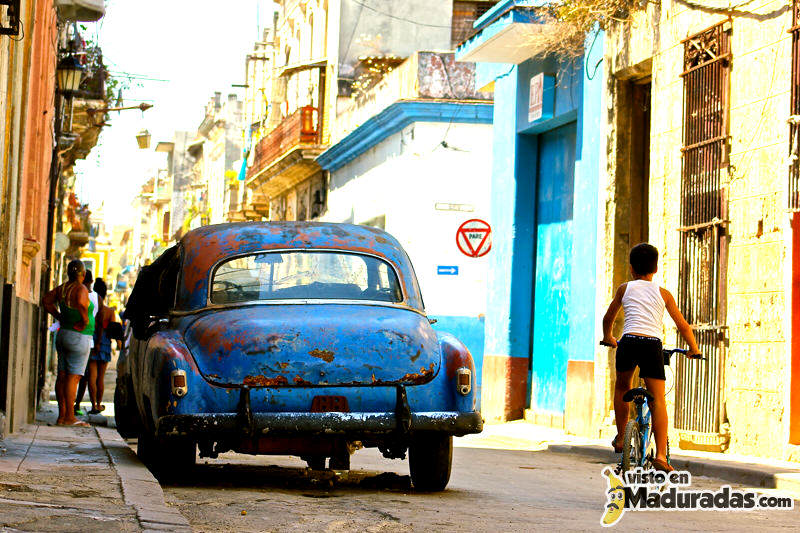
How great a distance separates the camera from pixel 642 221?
16.5m

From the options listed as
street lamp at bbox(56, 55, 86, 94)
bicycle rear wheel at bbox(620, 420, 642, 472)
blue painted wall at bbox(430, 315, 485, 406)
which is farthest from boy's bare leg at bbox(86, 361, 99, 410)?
blue painted wall at bbox(430, 315, 485, 406)

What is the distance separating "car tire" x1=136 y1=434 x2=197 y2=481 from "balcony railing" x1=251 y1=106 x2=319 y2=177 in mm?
25611

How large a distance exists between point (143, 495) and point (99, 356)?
1022cm

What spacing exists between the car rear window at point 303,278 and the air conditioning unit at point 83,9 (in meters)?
9.45

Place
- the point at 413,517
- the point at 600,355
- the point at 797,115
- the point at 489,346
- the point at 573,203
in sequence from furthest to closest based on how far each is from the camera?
1. the point at 489,346
2. the point at 573,203
3. the point at 600,355
4. the point at 797,115
5. the point at 413,517

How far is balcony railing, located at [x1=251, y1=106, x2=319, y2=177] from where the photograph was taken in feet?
113

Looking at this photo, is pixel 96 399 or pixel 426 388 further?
pixel 96 399

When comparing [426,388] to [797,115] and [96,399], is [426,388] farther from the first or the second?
[96,399]

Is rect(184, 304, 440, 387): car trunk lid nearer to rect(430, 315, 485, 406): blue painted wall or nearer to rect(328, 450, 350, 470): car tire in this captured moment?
rect(328, 450, 350, 470): car tire

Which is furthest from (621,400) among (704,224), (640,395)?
(704,224)

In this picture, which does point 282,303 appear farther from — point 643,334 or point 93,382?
point 93,382

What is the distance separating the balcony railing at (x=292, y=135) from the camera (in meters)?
34.4

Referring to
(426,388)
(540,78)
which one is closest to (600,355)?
(540,78)

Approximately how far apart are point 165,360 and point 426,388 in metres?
1.52
